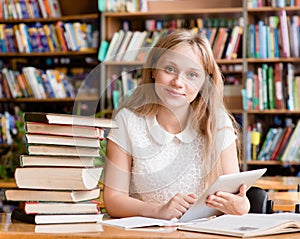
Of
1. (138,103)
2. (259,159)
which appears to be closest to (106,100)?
(259,159)

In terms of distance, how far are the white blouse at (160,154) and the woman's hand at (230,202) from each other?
34 centimetres

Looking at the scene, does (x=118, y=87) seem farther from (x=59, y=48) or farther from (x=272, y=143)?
(x=272, y=143)

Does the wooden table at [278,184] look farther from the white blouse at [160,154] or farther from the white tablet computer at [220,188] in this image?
the white tablet computer at [220,188]

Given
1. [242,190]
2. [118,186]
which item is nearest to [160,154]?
[118,186]

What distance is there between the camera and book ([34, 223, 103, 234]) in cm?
175

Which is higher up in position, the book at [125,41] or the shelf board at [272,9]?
the shelf board at [272,9]

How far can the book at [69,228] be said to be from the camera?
5.74ft

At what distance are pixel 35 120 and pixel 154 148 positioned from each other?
63 centimetres

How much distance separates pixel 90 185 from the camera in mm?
1888

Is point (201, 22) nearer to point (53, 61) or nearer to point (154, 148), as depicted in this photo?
point (53, 61)

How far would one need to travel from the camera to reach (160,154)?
2.36m

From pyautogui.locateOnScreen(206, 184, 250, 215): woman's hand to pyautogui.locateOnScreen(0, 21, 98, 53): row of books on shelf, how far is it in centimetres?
388

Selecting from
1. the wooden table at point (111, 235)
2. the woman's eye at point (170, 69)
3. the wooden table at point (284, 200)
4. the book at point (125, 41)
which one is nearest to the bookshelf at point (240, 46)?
the book at point (125, 41)

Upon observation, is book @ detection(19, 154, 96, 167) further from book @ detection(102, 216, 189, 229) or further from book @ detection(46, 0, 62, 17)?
book @ detection(46, 0, 62, 17)
